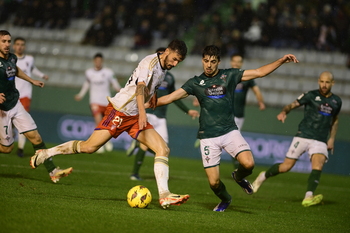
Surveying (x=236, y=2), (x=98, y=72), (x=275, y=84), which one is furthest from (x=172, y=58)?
(x=236, y=2)

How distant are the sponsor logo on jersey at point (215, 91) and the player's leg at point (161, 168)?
3.23 ft

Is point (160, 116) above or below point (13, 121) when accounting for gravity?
above

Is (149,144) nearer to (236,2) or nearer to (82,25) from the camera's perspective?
(236,2)

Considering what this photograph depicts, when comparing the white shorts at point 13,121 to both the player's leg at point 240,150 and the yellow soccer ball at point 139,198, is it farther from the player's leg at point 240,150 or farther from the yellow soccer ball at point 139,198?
the player's leg at point 240,150

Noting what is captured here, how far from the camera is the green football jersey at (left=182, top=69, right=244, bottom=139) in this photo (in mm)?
7477

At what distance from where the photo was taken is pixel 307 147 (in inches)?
371

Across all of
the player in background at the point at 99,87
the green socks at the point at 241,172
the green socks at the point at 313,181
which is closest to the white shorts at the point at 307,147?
the green socks at the point at 313,181

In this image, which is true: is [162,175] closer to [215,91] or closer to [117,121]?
[117,121]

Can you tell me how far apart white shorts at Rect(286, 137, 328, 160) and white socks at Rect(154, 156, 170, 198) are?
329 centimetres

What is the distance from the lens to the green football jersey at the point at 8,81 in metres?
8.55

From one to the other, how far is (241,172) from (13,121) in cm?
392

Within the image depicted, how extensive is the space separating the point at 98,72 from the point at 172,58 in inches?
360

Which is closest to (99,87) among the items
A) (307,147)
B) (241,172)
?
(307,147)

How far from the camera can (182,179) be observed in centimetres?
1166
